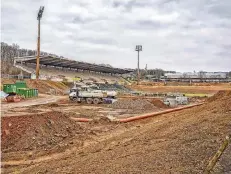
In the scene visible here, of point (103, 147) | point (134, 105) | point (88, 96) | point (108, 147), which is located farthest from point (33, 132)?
point (88, 96)

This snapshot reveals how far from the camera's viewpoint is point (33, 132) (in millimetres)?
18922

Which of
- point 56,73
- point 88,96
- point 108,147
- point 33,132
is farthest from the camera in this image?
point 56,73

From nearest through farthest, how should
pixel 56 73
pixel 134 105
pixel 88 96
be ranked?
1. pixel 134 105
2. pixel 88 96
3. pixel 56 73

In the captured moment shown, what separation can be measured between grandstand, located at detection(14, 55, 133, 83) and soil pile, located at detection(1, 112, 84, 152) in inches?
3282

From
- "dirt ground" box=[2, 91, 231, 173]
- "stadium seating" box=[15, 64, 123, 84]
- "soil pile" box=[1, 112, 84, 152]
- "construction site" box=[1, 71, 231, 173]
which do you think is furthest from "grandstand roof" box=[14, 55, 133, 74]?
"dirt ground" box=[2, 91, 231, 173]

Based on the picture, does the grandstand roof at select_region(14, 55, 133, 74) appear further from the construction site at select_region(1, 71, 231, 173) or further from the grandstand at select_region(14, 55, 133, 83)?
the construction site at select_region(1, 71, 231, 173)

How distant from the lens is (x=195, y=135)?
13234 mm

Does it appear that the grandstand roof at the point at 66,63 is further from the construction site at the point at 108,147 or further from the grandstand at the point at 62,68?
the construction site at the point at 108,147

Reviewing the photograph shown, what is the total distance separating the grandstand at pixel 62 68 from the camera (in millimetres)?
109631

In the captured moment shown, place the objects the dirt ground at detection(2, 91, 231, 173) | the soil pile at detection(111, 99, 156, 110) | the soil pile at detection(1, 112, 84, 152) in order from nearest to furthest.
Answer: the dirt ground at detection(2, 91, 231, 173) < the soil pile at detection(1, 112, 84, 152) < the soil pile at detection(111, 99, 156, 110)

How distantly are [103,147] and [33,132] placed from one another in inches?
195

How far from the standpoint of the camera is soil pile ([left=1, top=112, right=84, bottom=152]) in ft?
58.1

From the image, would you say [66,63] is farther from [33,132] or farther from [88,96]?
[33,132]

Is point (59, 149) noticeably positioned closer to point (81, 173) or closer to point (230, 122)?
point (81, 173)
